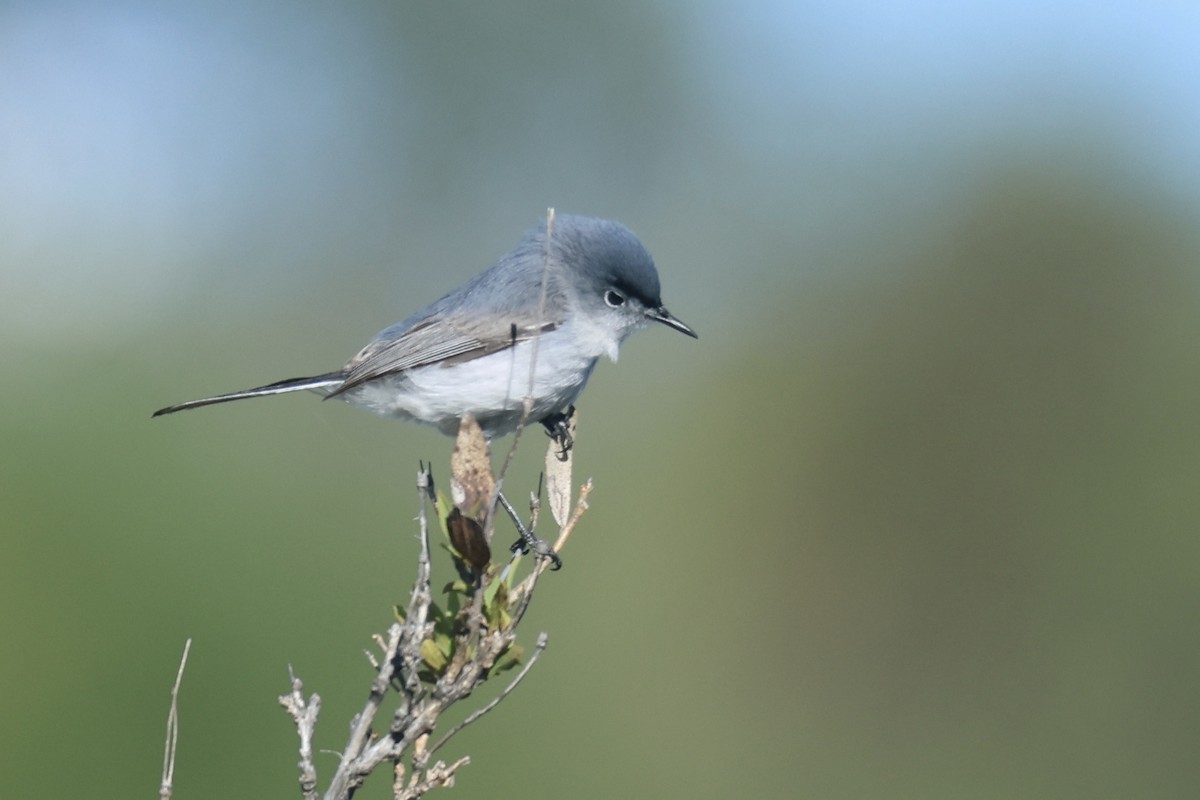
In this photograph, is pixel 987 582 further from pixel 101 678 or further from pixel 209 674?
pixel 101 678

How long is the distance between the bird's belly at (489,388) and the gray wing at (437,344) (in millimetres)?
24

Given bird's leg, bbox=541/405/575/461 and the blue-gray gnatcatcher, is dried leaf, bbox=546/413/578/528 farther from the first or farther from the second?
the blue-gray gnatcatcher

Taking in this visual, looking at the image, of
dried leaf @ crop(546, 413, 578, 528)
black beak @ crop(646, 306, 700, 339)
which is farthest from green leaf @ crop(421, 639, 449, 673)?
black beak @ crop(646, 306, 700, 339)

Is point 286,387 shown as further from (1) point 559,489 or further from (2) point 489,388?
(1) point 559,489

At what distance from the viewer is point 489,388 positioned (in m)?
2.39

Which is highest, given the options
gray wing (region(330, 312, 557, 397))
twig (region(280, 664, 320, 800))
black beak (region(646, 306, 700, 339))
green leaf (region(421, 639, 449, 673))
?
black beak (region(646, 306, 700, 339))

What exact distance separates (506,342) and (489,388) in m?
0.13

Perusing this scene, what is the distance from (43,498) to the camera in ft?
17.0

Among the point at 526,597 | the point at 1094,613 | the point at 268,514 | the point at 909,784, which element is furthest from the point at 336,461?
the point at 526,597

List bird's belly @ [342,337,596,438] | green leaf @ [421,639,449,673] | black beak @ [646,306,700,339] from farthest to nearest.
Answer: black beak @ [646,306,700,339] → bird's belly @ [342,337,596,438] → green leaf @ [421,639,449,673]

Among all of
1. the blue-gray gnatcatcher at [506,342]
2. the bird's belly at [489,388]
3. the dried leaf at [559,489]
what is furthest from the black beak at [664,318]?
the dried leaf at [559,489]

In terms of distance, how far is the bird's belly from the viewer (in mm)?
2377

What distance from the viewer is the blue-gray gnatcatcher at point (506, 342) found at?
94.5 inches

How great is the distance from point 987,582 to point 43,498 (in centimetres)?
500
